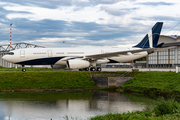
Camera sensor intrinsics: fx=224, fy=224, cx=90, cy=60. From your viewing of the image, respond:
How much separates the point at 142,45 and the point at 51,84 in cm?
1981

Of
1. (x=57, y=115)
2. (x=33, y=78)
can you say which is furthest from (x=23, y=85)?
(x=57, y=115)

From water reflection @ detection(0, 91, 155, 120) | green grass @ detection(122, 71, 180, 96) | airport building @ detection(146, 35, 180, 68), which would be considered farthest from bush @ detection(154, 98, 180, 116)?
airport building @ detection(146, 35, 180, 68)

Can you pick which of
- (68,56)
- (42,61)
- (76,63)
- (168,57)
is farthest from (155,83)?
(168,57)

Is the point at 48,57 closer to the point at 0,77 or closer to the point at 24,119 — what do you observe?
the point at 0,77

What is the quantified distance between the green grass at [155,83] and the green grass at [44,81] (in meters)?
5.20

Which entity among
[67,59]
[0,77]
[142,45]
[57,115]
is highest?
[142,45]

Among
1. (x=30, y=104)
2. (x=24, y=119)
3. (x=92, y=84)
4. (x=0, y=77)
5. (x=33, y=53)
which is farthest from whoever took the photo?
(x=33, y=53)

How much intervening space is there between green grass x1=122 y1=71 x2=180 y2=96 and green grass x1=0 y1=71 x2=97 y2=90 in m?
5.20

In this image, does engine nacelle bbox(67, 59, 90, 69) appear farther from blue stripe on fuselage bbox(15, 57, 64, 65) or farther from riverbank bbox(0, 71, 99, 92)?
blue stripe on fuselage bbox(15, 57, 64, 65)

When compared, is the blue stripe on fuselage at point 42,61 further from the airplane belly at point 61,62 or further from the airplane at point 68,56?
the airplane belly at point 61,62

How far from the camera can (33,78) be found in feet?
93.9

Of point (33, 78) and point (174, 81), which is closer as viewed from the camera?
point (174, 81)

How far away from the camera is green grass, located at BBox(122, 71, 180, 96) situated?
24953 mm

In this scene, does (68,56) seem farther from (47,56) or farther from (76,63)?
(47,56)
